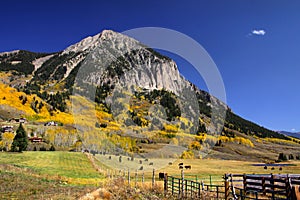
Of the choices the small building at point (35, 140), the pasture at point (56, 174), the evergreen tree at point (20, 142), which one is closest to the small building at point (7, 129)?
the small building at point (35, 140)

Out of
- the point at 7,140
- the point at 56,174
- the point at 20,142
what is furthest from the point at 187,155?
the point at 56,174

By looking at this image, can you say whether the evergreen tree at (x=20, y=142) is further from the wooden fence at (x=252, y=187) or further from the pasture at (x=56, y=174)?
the wooden fence at (x=252, y=187)

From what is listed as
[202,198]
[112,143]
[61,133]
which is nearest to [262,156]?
[112,143]

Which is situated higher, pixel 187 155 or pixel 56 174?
pixel 56 174

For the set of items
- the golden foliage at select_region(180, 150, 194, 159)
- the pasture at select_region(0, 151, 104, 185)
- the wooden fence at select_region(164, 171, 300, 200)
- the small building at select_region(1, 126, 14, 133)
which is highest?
the small building at select_region(1, 126, 14, 133)

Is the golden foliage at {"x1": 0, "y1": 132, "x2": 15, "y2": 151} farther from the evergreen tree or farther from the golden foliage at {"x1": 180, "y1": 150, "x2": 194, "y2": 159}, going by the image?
the golden foliage at {"x1": 180, "y1": 150, "x2": 194, "y2": 159}

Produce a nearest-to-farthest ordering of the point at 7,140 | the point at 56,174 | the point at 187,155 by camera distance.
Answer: the point at 56,174, the point at 7,140, the point at 187,155

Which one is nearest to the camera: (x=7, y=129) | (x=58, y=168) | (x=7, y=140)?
(x=58, y=168)

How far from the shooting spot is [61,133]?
124 meters

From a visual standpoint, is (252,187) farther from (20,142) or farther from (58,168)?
(20,142)

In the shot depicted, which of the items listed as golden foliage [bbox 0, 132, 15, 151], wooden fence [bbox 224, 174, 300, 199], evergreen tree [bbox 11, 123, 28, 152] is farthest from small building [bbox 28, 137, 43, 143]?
wooden fence [bbox 224, 174, 300, 199]

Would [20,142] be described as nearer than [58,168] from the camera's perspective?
No

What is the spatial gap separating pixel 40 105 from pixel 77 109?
22.8 m

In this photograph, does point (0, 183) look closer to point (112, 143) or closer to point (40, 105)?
point (112, 143)
